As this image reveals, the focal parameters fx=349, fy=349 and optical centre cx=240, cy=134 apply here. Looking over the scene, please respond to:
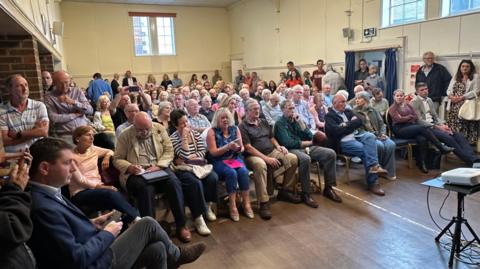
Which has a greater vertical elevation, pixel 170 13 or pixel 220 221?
pixel 170 13

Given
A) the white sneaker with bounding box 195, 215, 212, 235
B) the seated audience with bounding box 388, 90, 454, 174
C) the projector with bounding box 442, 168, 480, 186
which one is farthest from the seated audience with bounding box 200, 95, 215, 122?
the projector with bounding box 442, 168, 480, 186

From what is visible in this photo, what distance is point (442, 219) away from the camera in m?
→ 3.15

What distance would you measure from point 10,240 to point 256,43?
11.2m

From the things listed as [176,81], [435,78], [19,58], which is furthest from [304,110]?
[176,81]

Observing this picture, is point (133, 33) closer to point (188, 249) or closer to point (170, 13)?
point (170, 13)

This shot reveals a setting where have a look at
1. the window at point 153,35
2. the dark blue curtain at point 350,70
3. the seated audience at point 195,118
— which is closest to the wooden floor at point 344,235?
the seated audience at point 195,118

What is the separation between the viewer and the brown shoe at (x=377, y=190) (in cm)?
383

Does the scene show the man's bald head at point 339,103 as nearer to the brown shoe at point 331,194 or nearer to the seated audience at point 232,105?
the brown shoe at point 331,194

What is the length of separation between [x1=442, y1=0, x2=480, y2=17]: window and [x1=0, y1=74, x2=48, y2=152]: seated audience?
606 centimetres

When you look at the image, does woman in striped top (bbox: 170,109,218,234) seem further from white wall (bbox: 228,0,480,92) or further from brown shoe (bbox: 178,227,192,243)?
white wall (bbox: 228,0,480,92)

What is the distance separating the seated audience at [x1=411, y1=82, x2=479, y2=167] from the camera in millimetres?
4582

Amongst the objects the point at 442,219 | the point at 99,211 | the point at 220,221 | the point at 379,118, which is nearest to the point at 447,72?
the point at 379,118

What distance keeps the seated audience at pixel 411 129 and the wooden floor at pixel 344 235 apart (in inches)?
38.1

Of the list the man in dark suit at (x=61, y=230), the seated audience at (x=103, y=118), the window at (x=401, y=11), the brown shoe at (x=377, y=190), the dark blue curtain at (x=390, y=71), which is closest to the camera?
the man in dark suit at (x=61, y=230)
